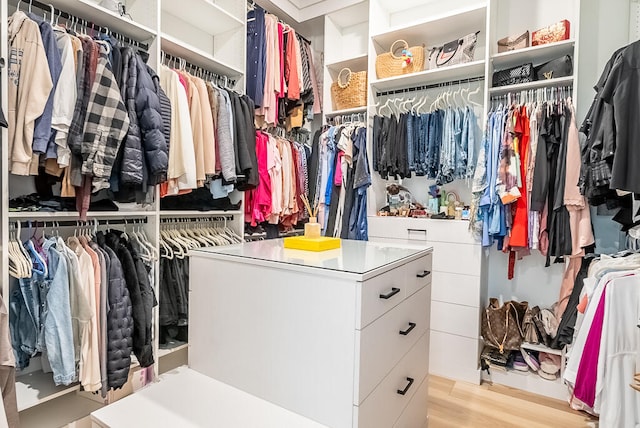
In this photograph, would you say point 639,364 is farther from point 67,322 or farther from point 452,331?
point 67,322

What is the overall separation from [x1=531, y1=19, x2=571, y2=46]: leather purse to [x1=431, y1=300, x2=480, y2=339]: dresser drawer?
1.77 meters

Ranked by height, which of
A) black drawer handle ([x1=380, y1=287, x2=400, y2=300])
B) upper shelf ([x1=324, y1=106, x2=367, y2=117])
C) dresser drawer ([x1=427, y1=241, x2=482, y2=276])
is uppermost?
upper shelf ([x1=324, y1=106, x2=367, y2=117])

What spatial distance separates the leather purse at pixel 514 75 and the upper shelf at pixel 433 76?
5.0 inches

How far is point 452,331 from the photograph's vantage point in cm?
250

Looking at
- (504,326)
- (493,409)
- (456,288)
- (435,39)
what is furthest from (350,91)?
(493,409)

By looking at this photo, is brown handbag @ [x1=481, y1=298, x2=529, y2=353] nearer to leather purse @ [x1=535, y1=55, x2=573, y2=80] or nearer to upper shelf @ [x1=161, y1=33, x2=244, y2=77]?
leather purse @ [x1=535, y1=55, x2=573, y2=80]

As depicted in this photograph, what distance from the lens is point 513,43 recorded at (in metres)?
2.47

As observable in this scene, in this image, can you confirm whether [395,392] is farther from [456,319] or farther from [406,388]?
[456,319]

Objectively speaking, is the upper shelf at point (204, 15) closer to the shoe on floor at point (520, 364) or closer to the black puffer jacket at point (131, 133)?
the black puffer jacket at point (131, 133)

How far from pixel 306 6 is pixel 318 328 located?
291 cm

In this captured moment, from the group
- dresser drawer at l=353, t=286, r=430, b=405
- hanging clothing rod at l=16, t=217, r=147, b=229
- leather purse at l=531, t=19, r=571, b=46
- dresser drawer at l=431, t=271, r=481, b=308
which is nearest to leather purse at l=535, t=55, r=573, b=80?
leather purse at l=531, t=19, r=571, b=46

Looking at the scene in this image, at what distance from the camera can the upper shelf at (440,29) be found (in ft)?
8.23

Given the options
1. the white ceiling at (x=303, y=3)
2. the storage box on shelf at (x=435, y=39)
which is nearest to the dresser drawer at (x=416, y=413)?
the storage box on shelf at (x=435, y=39)

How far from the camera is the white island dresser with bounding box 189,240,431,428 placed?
110cm
